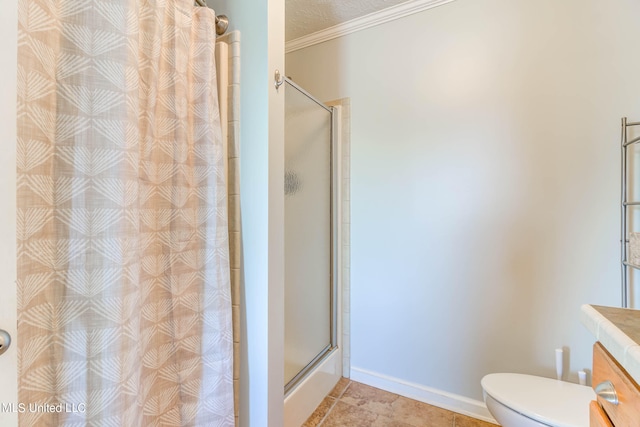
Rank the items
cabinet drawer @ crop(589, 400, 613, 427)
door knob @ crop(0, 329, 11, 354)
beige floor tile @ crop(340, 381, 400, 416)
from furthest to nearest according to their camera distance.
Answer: beige floor tile @ crop(340, 381, 400, 416)
cabinet drawer @ crop(589, 400, 613, 427)
door knob @ crop(0, 329, 11, 354)

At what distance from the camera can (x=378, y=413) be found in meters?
1.53

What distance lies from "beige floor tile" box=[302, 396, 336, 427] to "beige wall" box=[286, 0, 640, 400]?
282 mm

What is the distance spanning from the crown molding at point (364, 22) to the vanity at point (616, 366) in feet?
5.60

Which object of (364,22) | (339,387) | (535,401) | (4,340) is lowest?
(339,387)

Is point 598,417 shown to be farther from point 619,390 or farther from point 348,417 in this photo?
point 348,417

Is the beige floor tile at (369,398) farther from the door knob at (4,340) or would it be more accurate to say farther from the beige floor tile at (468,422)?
the door knob at (4,340)

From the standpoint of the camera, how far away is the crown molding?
160 centimetres

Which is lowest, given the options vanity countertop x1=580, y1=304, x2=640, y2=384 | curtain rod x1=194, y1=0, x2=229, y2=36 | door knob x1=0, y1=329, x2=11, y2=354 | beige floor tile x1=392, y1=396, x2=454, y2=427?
beige floor tile x1=392, y1=396, x2=454, y2=427

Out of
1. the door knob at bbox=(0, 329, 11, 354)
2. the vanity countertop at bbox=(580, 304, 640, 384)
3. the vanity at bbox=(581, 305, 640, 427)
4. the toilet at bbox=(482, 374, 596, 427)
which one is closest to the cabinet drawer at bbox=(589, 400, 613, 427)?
the vanity at bbox=(581, 305, 640, 427)

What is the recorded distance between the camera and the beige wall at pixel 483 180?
1.27m

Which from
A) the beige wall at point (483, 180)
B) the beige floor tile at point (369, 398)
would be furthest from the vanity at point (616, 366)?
the beige floor tile at point (369, 398)

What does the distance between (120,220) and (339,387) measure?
167 centimetres

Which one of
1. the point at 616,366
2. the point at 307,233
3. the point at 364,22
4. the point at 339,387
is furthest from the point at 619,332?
the point at 364,22

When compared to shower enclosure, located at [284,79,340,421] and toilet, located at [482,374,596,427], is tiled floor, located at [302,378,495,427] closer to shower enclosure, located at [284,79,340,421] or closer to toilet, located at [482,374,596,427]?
shower enclosure, located at [284,79,340,421]
